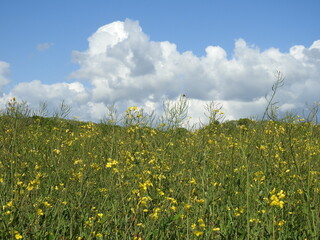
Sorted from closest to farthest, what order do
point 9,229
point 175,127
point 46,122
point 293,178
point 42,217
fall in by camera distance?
point 9,229 < point 42,217 < point 293,178 < point 175,127 < point 46,122

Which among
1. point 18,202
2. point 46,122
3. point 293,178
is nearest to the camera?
point 18,202

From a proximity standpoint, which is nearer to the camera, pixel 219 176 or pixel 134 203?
pixel 134 203

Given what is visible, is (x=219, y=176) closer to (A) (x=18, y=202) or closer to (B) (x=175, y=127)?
(B) (x=175, y=127)

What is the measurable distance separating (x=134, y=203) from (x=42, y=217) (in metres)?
0.89

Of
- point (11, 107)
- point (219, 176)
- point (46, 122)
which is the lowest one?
point (219, 176)

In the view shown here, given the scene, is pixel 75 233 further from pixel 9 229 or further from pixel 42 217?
pixel 9 229

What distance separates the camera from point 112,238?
325 cm

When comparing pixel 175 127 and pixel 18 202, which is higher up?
pixel 175 127

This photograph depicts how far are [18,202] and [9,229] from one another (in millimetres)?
463

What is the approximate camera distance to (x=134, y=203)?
3.47 m

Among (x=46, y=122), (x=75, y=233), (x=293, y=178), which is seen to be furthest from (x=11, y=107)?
(x=46, y=122)

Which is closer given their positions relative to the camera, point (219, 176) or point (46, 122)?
point (219, 176)

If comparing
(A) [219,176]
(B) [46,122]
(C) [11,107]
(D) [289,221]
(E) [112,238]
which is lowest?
(E) [112,238]

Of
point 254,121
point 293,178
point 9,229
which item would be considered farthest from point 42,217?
point 254,121
